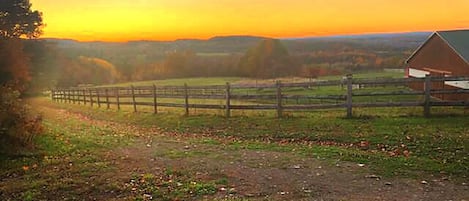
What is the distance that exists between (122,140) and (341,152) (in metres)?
6.67

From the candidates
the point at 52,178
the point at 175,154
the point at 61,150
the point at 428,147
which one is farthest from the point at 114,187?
the point at 428,147

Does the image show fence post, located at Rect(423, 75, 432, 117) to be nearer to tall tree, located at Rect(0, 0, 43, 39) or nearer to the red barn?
the red barn

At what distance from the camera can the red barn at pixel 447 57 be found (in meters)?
25.6

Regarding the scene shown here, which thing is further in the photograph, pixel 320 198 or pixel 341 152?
pixel 341 152

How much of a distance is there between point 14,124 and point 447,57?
26.9m

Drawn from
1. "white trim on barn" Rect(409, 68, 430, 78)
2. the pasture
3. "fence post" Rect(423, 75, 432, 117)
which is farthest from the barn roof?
"fence post" Rect(423, 75, 432, 117)

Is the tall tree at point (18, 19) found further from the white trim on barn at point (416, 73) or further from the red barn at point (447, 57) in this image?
the white trim on barn at point (416, 73)

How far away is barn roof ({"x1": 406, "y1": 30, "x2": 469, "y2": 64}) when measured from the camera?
25831 mm

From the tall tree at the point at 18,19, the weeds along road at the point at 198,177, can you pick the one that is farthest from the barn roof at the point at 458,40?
the tall tree at the point at 18,19

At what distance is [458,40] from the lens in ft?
88.4

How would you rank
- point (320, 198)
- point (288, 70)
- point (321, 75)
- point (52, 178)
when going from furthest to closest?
point (288, 70) → point (321, 75) → point (52, 178) → point (320, 198)

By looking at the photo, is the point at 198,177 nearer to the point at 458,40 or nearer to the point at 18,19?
the point at 18,19

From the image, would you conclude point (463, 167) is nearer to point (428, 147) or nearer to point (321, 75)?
point (428, 147)

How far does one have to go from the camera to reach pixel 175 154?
988cm
